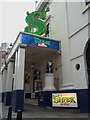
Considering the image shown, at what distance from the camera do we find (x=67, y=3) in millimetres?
14055

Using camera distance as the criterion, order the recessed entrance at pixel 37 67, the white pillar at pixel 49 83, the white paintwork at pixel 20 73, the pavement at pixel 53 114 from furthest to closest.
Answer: the recessed entrance at pixel 37 67 < the white pillar at pixel 49 83 < the white paintwork at pixel 20 73 < the pavement at pixel 53 114

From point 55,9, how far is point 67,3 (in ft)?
7.38

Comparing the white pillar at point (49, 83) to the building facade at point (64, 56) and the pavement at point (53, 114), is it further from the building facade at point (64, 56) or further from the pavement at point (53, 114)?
the pavement at point (53, 114)

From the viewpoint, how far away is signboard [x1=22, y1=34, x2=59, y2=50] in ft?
41.3

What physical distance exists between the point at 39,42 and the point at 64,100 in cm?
484

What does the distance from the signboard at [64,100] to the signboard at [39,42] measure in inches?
156

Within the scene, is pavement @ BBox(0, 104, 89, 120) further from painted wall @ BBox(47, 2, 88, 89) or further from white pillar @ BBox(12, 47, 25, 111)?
painted wall @ BBox(47, 2, 88, 89)

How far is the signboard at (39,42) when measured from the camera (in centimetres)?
1258

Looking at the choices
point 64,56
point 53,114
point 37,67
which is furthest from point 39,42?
point 37,67

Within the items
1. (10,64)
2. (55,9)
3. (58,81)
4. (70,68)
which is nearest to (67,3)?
(55,9)

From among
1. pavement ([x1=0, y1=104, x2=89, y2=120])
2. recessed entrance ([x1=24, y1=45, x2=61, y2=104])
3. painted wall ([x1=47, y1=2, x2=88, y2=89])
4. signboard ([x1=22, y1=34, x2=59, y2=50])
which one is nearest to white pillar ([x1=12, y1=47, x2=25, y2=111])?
pavement ([x1=0, y1=104, x2=89, y2=120])

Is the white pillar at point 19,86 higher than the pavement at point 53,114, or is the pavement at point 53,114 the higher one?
the white pillar at point 19,86

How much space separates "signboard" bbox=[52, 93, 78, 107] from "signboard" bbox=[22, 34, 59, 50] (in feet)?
13.0

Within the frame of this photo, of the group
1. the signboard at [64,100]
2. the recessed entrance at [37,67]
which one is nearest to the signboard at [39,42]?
the recessed entrance at [37,67]
